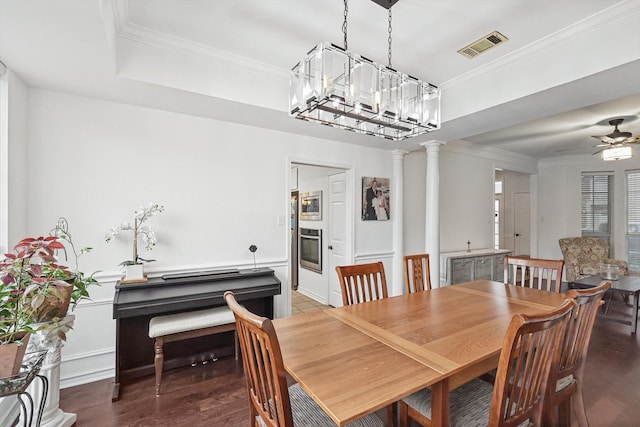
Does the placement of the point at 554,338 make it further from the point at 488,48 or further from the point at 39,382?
the point at 39,382

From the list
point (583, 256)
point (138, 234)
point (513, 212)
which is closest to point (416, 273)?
point (138, 234)

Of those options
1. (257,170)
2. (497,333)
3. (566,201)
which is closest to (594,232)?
(566,201)

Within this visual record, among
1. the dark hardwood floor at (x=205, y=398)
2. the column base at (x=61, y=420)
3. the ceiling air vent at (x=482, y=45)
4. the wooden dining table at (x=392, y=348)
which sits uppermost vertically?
the ceiling air vent at (x=482, y=45)

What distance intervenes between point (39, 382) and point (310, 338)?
1.66 metres

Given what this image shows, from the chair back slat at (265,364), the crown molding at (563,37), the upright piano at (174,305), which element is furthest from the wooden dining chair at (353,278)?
the crown molding at (563,37)

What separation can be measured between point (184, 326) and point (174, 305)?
0.19 meters

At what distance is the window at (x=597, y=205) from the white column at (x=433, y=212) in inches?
172

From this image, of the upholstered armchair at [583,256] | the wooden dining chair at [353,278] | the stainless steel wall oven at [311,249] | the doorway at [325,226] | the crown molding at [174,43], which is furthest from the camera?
the upholstered armchair at [583,256]

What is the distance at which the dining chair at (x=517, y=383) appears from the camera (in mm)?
1020

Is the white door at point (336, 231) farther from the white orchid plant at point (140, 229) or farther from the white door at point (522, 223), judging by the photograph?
the white door at point (522, 223)

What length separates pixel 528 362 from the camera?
112 centimetres

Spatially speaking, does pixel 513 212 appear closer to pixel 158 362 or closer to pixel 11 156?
pixel 158 362

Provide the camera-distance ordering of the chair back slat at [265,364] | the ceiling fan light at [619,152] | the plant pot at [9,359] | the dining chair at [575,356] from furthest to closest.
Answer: the ceiling fan light at [619,152] → the dining chair at [575,356] → the plant pot at [9,359] → the chair back slat at [265,364]

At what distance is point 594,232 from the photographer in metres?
5.98
